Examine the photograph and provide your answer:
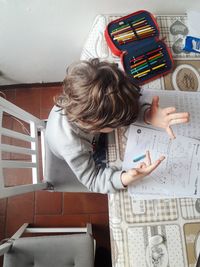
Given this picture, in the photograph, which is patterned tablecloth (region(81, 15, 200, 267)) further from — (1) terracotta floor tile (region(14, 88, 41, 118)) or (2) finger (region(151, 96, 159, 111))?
(1) terracotta floor tile (region(14, 88, 41, 118))

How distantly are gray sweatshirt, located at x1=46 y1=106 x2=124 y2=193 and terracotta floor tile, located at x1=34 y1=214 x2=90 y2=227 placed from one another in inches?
26.1

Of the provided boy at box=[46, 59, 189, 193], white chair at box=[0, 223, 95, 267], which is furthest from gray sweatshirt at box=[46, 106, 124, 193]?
white chair at box=[0, 223, 95, 267]

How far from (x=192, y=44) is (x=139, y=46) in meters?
0.18

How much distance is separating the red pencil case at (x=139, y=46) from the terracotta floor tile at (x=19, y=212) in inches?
35.5

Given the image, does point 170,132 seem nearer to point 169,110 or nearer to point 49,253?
point 169,110

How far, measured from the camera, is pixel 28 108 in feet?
4.57

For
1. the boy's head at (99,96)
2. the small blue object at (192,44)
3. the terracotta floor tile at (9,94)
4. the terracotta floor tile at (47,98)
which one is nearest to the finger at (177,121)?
the boy's head at (99,96)

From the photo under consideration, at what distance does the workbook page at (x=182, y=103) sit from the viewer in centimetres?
69

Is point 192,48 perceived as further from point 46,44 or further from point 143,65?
point 46,44

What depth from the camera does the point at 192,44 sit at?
Result: 0.76 m

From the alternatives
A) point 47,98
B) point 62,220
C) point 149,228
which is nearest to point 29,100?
point 47,98

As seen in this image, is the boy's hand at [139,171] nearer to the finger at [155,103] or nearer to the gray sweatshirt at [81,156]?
the gray sweatshirt at [81,156]

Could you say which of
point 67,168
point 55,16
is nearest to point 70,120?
point 67,168

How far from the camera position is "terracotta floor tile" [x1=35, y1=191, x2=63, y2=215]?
1292 mm
